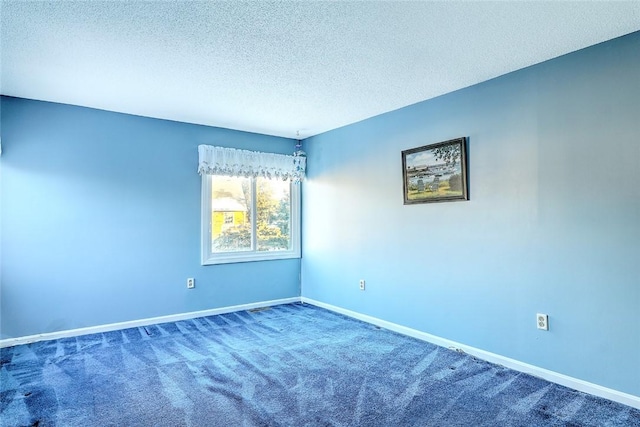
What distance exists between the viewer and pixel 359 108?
3.99 m

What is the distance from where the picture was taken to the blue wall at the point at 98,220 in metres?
3.55

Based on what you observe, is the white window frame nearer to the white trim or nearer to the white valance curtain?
the white valance curtain

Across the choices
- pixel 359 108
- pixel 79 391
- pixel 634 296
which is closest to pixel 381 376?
pixel 634 296

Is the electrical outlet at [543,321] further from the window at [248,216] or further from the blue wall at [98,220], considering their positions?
the blue wall at [98,220]

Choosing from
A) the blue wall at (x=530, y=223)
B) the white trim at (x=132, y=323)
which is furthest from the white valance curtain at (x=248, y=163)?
the white trim at (x=132, y=323)

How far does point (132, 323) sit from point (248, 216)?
1.87 metres

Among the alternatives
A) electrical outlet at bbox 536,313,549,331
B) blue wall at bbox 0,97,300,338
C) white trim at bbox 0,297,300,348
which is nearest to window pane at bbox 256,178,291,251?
blue wall at bbox 0,97,300,338

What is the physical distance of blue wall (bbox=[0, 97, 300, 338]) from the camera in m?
3.55

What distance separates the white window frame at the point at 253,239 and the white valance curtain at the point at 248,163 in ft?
0.50

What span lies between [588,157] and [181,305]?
168 inches

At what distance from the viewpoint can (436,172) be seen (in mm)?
3551

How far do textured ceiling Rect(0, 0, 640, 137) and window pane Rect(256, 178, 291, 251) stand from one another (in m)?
1.60

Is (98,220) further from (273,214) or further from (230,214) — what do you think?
(273,214)

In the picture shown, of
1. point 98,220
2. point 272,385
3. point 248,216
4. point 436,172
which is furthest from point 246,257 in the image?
point 436,172
